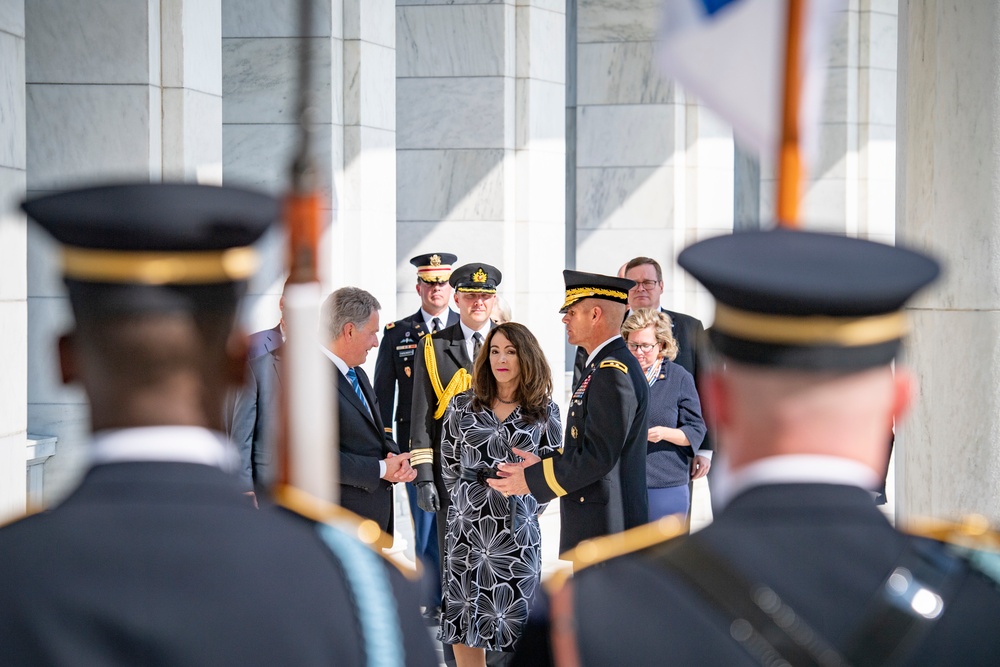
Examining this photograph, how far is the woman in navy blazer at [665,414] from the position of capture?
7.35m

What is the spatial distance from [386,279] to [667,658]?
8.64m

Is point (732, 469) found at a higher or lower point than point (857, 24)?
lower

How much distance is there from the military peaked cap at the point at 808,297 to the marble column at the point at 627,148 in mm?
11883

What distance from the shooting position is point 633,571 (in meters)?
2.02

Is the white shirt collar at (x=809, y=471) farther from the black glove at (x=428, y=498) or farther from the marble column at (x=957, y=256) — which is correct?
the black glove at (x=428, y=498)

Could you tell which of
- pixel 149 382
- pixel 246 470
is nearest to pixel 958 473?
pixel 246 470

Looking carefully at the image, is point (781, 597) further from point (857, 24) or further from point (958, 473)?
point (857, 24)

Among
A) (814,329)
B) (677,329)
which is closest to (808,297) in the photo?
(814,329)

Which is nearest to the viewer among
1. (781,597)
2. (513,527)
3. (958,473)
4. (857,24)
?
(781,597)

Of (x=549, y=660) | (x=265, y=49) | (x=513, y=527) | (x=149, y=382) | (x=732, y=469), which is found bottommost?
(x=513, y=527)

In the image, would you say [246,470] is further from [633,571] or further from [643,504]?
[633,571]

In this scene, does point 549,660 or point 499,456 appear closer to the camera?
point 549,660

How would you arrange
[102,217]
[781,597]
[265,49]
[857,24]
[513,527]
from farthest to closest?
[857,24] → [265,49] → [513,527] → [102,217] → [781,597]

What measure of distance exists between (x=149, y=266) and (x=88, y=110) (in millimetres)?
5384
